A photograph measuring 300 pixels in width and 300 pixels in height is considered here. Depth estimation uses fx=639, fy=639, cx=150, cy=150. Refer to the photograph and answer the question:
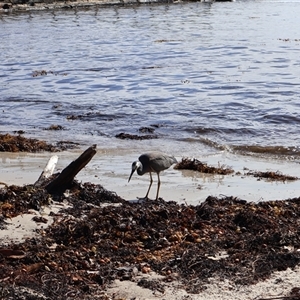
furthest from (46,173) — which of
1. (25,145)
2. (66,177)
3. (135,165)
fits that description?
(25,145)

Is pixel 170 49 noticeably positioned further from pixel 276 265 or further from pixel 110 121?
pixel 276 265

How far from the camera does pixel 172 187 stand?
23.0ft

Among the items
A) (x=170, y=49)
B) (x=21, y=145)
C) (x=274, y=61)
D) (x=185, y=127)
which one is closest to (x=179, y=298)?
(x=21, y=145)

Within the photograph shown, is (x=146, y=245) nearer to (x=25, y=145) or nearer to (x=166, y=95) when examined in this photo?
(x=25, y=145)

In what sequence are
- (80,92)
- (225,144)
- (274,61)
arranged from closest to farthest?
(225,144), (80,92), (274,61)

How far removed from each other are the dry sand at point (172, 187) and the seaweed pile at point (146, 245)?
0.31ft

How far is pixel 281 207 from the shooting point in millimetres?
5926

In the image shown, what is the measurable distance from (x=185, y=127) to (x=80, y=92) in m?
4.43

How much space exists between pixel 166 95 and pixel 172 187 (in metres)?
7.31

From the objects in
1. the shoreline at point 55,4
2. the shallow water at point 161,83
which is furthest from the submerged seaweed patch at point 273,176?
the shoreline at point 55,4

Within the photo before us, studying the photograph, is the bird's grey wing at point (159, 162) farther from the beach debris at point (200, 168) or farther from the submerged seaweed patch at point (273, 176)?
the submerged seaweed patch at point (273, 176)

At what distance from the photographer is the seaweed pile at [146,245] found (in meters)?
4.18

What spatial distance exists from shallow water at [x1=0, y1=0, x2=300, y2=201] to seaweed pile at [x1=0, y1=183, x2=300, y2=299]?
3.39ft

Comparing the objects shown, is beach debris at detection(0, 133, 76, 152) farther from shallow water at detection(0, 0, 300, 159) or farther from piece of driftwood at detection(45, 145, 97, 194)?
piece of driftwood at detection(45, 145, 97, 194)
